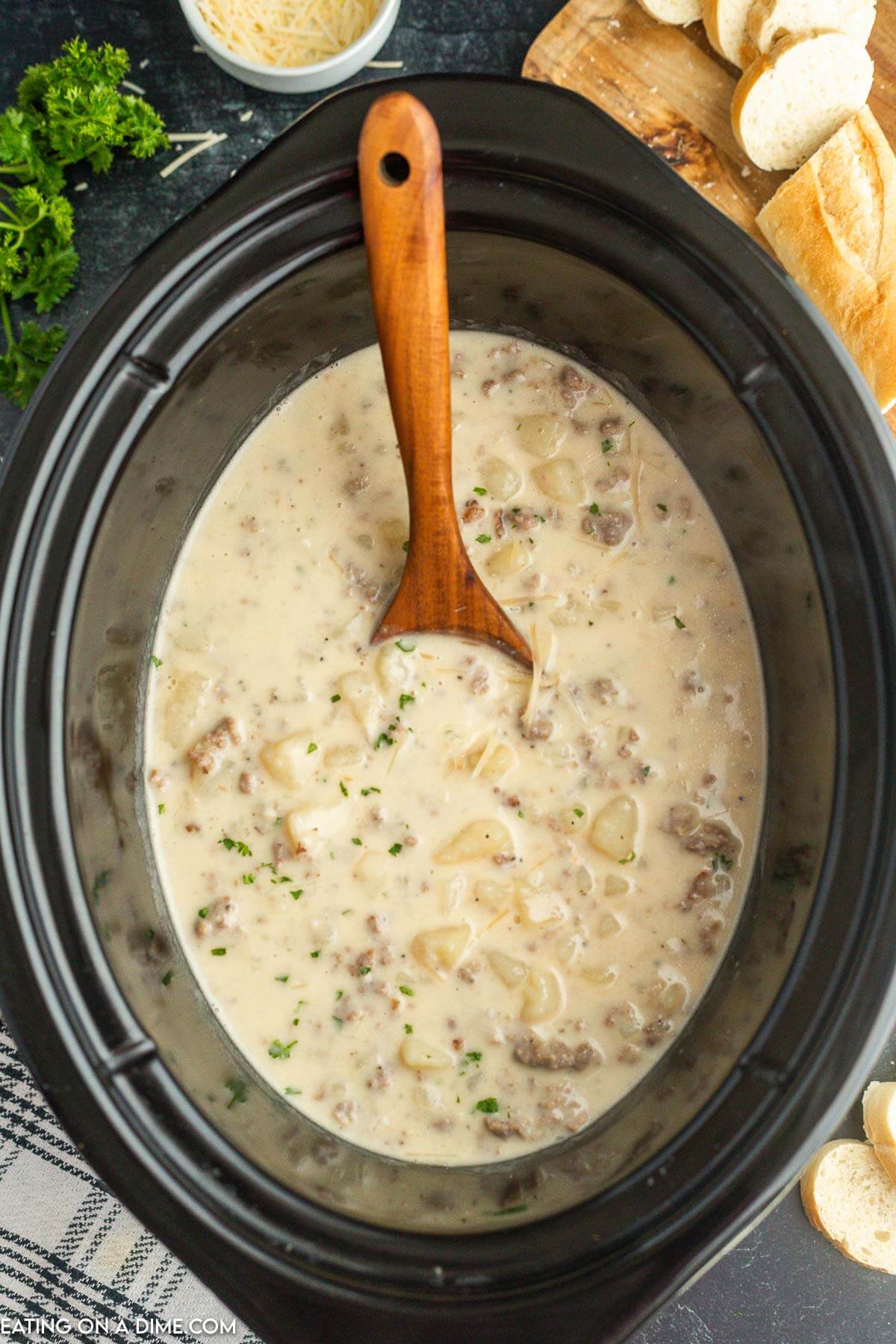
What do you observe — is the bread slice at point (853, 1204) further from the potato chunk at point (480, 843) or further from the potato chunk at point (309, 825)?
the potato chunk at point (309, 825)

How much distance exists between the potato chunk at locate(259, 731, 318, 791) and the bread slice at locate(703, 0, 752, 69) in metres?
1.44

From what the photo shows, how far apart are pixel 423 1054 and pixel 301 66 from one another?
1.79m

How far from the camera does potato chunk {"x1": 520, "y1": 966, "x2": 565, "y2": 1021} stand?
1.96m

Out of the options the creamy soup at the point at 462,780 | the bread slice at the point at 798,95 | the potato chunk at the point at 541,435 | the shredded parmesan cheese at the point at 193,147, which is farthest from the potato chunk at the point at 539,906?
the shredded parmesan cheese at the point at 193,147

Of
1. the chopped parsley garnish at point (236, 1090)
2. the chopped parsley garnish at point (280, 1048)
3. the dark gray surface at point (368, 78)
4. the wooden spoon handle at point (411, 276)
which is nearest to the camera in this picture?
the wooden spoon handle at point (411, 276)

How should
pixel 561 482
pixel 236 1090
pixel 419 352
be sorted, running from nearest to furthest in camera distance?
pixel 419 352 → pixel 236 1090 → pixel 561 482

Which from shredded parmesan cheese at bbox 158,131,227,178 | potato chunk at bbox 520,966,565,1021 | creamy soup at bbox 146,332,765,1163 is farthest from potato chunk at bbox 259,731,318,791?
shredded parmesan cheese at bbox 158,131,227,178

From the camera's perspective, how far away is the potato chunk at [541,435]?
6.75 feet

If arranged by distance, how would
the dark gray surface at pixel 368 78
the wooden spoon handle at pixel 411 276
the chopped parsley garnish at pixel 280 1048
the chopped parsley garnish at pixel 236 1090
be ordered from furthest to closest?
the dark gray surface at pixel 368 78 → the chopped parsley garnish at pixel 280 1048 → the chopped parsley garnish at pixel 236 1090 → the wooden spoon handle at pixel 411 276

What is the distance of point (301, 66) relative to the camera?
6.71ft

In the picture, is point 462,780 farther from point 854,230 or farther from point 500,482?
point 854,230

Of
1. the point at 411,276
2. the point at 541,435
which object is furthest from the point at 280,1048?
the point at 411,276

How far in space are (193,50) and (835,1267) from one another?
260 centimetres

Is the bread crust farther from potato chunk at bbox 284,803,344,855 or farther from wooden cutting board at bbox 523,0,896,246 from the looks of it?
potato chunk at bbox 284,803,344,855
